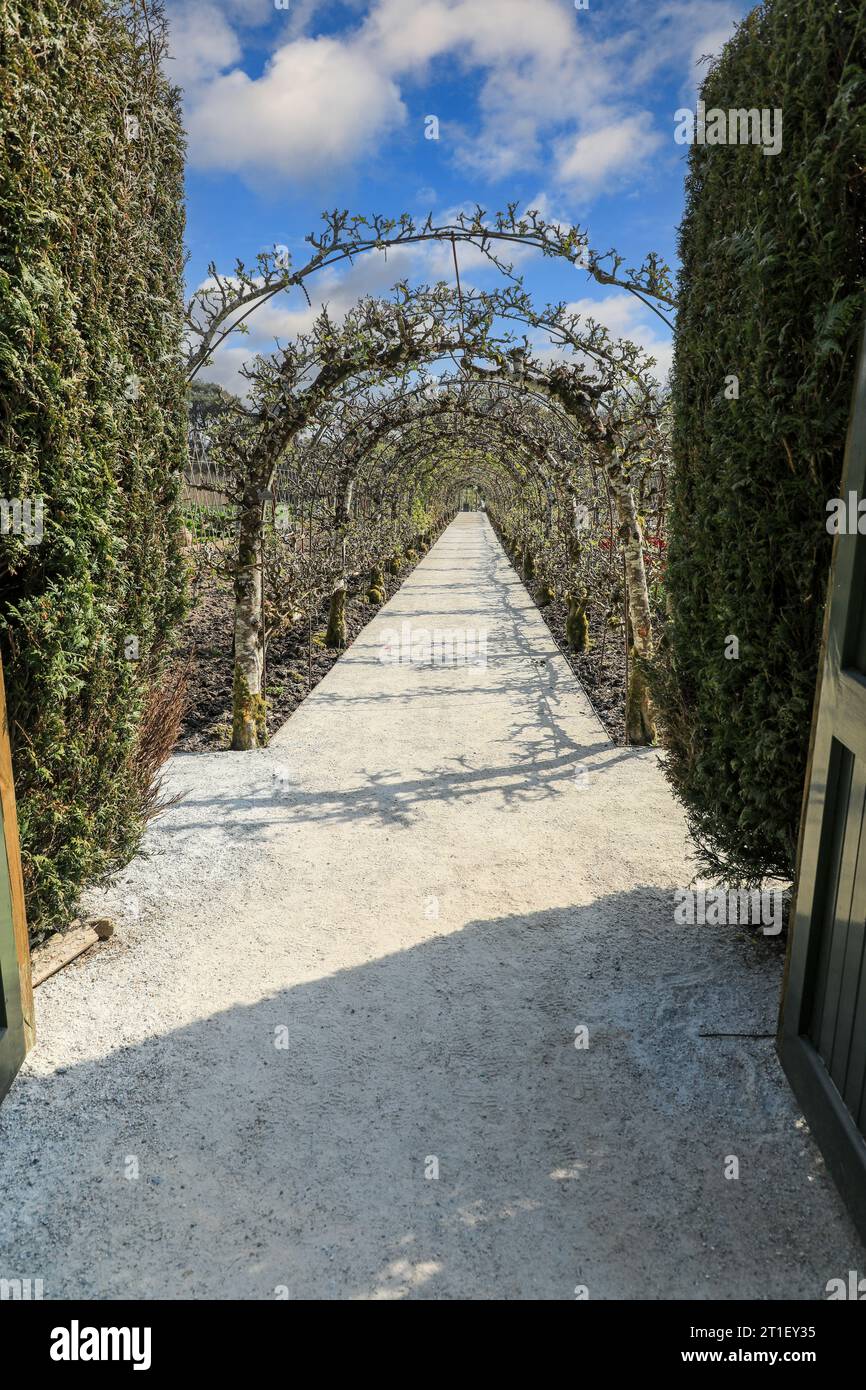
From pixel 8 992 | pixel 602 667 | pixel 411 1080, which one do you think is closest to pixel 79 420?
pixel 8 992

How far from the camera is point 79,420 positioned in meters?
2.70

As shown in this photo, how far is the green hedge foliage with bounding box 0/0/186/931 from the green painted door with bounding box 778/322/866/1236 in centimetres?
227

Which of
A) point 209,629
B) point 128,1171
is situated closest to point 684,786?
point 128,1171

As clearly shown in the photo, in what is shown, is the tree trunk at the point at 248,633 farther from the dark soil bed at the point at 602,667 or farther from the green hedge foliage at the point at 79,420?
the dark soil bed at the point at 602,667

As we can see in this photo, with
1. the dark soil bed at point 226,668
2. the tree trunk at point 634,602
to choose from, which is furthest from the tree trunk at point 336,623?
the tree trunk at point 634,602

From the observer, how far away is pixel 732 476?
8.21 ft

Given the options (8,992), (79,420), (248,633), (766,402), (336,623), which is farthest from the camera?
(336,623)

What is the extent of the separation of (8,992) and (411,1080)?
1.25 m

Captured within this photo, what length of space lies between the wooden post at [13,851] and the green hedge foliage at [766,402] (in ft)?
7.45

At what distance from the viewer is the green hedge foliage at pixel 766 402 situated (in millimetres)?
2025

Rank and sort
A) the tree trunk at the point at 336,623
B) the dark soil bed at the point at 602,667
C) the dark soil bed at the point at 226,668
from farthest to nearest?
the tree trunk at the point at 336,623
the dark soil bed at the point at 602,667
the dark soil bed at the point at 226,668

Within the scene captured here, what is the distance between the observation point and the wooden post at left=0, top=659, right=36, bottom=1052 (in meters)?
2.36

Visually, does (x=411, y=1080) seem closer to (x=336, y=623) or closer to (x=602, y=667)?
(x=602, y=667)

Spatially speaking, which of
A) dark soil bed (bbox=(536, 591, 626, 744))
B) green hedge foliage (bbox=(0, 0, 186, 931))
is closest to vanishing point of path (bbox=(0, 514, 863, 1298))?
green hedge foliage (bbox=(0, 0, 186, 931))
